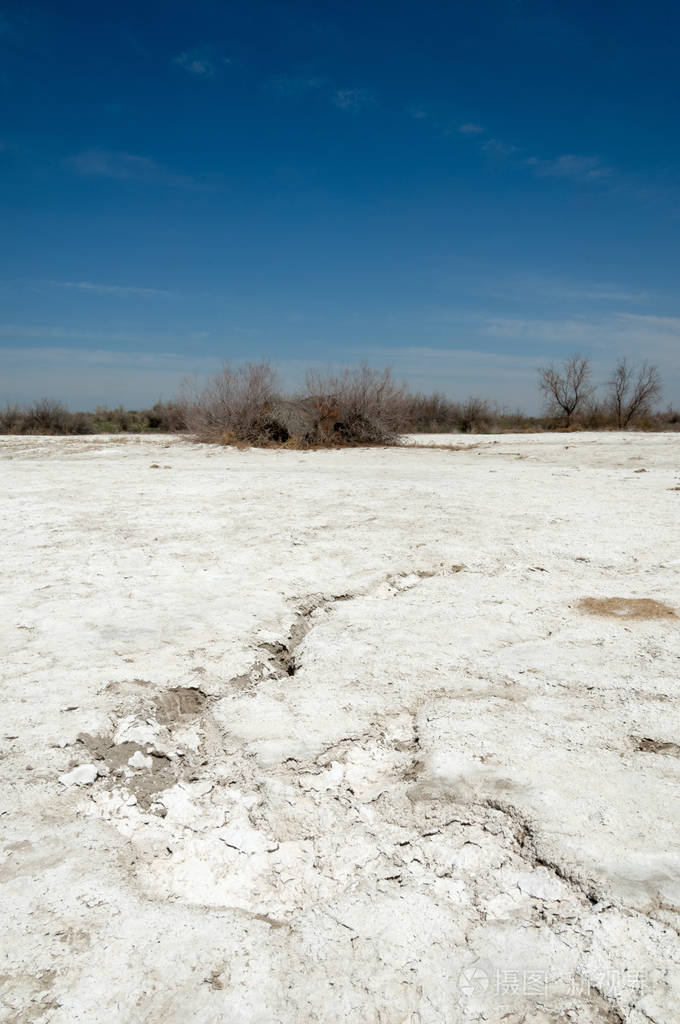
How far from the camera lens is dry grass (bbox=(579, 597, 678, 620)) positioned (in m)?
3.35

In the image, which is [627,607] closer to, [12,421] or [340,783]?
[340,783]

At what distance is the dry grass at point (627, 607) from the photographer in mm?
3348

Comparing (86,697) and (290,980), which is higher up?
(86,697)

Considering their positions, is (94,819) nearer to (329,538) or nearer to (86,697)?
(86,697)

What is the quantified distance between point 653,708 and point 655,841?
78 centimetres

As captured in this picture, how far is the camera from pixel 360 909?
155cm

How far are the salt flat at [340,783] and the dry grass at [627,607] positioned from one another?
0.02m

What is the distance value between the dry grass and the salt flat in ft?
0.08

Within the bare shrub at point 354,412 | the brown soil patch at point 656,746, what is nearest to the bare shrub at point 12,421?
the bare shrub at point 354,412

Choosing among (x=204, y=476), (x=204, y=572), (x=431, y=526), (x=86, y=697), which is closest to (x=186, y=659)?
(x=86, y=697)

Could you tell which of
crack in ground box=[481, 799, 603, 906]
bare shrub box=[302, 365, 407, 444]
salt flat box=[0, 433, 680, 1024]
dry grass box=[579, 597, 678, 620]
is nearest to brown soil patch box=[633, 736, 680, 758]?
salt flat box=[0, 433, 680, 1024]

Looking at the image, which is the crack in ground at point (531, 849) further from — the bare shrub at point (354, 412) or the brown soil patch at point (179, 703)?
the bare shrub at point (354, 412)

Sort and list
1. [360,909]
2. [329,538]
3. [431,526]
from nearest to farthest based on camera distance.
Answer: [360,909], [329,538], [431,526]

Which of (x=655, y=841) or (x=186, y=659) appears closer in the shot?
(x=655, y=841)
